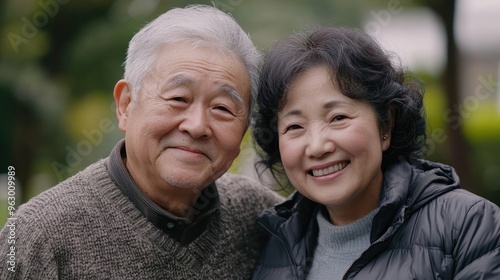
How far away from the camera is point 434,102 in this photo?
8.05 m

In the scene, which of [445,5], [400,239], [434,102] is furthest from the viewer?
[434,102]

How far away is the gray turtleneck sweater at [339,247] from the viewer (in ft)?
8.58

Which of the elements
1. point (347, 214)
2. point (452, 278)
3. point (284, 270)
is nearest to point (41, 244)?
point (284, 270)

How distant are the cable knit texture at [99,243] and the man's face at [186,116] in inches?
7.8

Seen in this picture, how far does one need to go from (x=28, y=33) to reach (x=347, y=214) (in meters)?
4.72

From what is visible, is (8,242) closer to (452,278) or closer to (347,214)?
(347,214)

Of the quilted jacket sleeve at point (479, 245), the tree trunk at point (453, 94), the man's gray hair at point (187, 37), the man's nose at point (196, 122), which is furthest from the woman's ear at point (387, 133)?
the tree trunk at point (453, 94)

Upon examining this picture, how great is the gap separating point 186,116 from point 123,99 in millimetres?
340

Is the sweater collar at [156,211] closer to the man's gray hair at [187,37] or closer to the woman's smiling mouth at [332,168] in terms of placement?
the man's gray hair at [187,37]

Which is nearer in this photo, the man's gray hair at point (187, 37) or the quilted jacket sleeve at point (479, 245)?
the quilted jacket sleeve at point (479, 245)

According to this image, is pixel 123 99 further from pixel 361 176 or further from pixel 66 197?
pixel 361 176

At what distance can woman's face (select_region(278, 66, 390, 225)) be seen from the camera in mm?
2482

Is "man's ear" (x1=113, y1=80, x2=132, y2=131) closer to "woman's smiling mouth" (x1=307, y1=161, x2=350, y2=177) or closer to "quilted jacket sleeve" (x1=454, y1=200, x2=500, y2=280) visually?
"woman's smiling mouth" (x1=307, y1=161, x2=350, y2=177)

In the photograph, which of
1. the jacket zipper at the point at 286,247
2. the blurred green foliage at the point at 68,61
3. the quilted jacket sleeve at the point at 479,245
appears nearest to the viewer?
the quilted jacket sleeve at the point at 479,245
